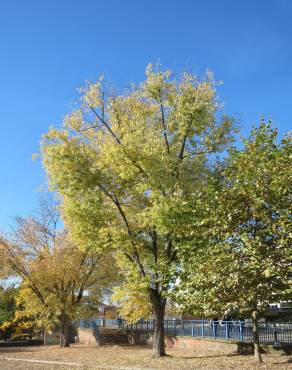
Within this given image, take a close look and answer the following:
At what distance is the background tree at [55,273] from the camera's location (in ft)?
99.2

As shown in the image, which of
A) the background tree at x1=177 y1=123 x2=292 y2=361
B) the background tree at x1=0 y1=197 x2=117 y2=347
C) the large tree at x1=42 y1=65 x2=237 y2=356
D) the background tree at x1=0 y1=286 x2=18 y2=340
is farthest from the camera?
the background tree at x1=0 y1=286 x2=18 y2=340

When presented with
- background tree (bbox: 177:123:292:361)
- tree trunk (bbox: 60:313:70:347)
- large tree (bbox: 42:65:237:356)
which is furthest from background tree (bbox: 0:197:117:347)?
background tree (bbox: 177:123:292:361)

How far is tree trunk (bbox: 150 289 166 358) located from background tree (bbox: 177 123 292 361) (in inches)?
291

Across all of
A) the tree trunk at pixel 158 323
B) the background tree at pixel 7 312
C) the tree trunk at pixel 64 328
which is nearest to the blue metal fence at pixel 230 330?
the tree trunk at pixel 158 323

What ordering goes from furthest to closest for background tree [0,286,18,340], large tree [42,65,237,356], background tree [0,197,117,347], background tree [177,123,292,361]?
background tree [0,286,18,340]
background tree [0,197,117,347]
large tree [42,65,237,356]
background tree [177,123,292,361]

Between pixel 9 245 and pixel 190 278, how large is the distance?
66.6 ft

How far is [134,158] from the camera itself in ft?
64.8

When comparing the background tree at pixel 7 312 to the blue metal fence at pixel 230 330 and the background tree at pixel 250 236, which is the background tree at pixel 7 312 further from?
the background tree at pixel 250 236

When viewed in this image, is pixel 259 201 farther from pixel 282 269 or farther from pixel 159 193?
pixel 159 193

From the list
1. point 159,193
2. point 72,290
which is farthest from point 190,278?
point 72,290

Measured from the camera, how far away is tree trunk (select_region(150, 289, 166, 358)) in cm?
2125

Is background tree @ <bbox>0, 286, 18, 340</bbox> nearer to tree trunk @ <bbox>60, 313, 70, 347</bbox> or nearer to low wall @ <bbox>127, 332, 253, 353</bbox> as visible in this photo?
tree trunk @ <bbox>60, 313, 70, 347</bbox>

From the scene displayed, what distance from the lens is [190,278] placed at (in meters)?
14.4

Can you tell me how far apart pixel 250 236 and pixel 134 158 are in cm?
831
